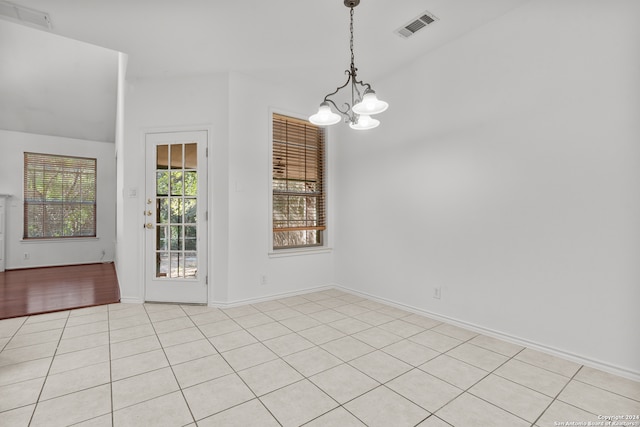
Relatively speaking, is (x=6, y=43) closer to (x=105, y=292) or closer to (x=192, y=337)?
(x=105, y=292)

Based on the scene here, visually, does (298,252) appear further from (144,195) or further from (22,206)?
(22,206)

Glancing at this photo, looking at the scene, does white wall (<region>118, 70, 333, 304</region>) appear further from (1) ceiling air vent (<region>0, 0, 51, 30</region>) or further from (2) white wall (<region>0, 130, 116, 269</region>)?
(2) white wall (<region>0, 130, 116, 269</region>)

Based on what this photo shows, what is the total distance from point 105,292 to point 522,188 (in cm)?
520

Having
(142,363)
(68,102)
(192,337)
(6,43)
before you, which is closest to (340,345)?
(192,337)

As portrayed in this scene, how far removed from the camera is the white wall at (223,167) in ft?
11.9

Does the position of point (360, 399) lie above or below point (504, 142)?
below

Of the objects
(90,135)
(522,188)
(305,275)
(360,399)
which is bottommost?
(360,399)

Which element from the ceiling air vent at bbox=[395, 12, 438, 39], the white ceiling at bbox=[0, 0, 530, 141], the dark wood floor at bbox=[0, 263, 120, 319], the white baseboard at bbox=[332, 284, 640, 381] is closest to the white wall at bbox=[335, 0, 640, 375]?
the white baseboard at bbox=[332, 284, 640, 381]

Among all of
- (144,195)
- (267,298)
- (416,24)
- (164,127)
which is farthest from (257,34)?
(267,298)

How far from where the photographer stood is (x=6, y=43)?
4.05 m

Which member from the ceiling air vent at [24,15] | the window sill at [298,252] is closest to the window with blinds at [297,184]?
the window sill at [298,252]

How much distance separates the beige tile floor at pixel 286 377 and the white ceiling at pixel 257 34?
9.11 feet

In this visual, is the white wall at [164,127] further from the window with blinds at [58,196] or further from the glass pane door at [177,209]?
the window with blinds at [58,196]

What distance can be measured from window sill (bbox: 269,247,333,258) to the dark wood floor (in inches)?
81.6
